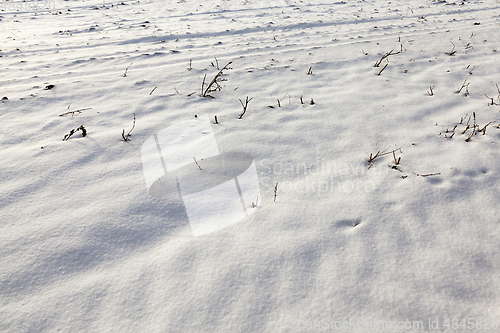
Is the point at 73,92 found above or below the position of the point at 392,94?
above

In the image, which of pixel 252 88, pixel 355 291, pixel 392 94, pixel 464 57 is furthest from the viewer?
pixel 464 57

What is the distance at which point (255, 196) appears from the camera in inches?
67.2

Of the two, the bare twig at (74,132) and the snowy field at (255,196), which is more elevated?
the bare twig at (74,132)

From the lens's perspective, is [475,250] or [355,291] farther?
[475,250]

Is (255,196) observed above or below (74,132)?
below

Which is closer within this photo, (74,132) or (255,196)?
(255,196)

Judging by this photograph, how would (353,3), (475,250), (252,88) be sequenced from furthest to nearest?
(353,3) < (252,88) < (475,250)

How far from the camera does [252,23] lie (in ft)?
20.0

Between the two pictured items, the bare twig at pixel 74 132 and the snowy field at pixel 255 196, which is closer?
the snowy field at pixel 255 196

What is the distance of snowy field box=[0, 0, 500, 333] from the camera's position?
3.87 feet

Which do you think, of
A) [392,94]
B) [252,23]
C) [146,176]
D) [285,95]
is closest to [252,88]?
[285,95]

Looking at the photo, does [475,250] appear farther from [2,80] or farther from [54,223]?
[2,80]

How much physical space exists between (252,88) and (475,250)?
231cm

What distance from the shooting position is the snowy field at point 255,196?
118cm
